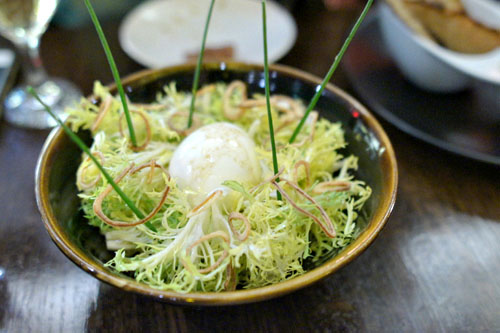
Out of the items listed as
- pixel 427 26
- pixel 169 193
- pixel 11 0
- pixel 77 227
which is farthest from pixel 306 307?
pixel 11 0

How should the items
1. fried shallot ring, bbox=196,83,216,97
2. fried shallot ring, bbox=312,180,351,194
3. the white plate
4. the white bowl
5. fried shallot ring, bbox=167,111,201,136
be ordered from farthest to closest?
the white plate → the white bowl → fried shallot ring, bbox=196,83,216,97 → fried shallot ring, bbox=167,111,201,136 → fried shallot ring, bbox=312,180,351,194

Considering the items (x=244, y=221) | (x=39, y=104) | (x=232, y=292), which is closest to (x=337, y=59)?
(x=244, y=221)

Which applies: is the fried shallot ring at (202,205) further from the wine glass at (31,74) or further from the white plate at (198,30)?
the white plate at (198,30)

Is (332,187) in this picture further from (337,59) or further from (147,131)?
(147,131)

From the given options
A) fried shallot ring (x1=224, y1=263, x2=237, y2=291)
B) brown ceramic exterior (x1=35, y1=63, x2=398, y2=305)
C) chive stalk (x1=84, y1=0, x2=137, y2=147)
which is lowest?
fried shallot ring (x1=224, y1=263, x2=237, y2=291)

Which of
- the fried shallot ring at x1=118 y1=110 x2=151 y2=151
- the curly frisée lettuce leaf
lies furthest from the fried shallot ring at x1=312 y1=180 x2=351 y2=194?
the fried shallot ring at x1=118 y1=110 x2=151 y2=151

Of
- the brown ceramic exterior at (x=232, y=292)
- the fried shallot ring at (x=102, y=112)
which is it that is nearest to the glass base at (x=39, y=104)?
the fried shallot ring at (x=102, y=112)

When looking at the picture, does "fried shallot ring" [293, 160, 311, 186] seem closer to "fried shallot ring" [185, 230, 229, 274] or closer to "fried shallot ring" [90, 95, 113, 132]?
"fried shallot ring" [185, 230, 229, 274]
